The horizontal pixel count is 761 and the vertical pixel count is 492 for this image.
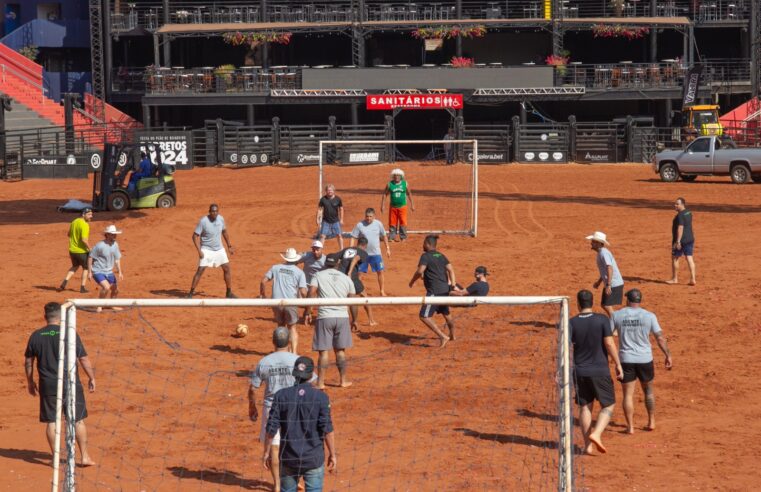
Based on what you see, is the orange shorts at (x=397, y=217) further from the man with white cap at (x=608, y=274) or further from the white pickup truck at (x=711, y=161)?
the white pickup truck at (x=711, y=161)

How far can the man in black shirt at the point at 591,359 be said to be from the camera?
1202cm

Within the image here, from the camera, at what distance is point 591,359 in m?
12.1

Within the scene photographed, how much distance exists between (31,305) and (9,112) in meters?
30.1

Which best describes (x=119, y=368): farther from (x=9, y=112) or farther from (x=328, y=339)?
(x=9, y=112)

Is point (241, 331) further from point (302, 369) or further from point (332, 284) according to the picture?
point (302, 369)

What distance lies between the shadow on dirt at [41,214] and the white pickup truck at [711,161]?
16.6m

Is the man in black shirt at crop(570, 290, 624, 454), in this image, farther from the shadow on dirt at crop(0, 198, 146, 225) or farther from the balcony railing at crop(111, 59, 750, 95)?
the balcony railing at crop(111, 59, 750, 95)

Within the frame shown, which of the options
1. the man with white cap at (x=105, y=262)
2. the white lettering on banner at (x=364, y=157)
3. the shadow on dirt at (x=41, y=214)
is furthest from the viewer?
the white lettering on banner at (x=364, y=157)

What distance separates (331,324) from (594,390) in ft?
11.1

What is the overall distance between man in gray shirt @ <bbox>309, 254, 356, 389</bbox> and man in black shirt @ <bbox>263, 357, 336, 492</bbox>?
477 cm

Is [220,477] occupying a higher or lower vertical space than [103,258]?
lower

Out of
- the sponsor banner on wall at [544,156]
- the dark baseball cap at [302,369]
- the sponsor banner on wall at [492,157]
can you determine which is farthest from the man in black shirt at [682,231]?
the sponsor banner on wall at [492,157]

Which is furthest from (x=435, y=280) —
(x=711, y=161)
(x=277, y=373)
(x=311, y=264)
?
(x=711, y=161)

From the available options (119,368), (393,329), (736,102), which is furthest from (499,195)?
(736,102)
